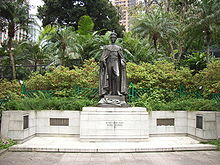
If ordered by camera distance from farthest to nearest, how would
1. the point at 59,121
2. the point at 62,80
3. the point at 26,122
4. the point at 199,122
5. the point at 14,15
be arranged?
the point at 14,15 < the point at 62,80 < the point at 59,121 < the point at 199,122 < the point at 26,122

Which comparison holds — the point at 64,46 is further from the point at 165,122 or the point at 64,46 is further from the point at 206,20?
the point at 165,122

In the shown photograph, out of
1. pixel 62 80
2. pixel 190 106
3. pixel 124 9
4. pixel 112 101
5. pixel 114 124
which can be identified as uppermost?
pixel 124 9

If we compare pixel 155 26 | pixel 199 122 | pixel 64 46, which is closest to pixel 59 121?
pixel 199 122

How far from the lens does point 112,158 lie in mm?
6504

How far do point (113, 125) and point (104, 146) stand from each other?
1.16m

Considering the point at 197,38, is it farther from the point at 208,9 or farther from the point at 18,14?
the point at 18,14

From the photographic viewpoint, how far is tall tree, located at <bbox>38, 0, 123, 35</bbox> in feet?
90.1

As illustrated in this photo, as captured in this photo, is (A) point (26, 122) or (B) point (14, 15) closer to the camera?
(A) point (26, 122)

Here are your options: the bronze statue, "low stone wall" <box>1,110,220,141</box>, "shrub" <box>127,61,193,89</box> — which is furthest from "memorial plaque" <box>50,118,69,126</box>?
"shrub" <box>127,61,193,89</box>

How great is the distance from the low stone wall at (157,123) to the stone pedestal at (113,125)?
0.42 metres

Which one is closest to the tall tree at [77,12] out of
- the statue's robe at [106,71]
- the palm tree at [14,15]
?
the palm tree at [14,15]

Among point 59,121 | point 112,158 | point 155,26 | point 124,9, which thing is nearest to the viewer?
point 112,158

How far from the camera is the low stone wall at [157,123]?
8414 millimetres

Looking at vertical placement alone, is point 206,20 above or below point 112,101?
above
